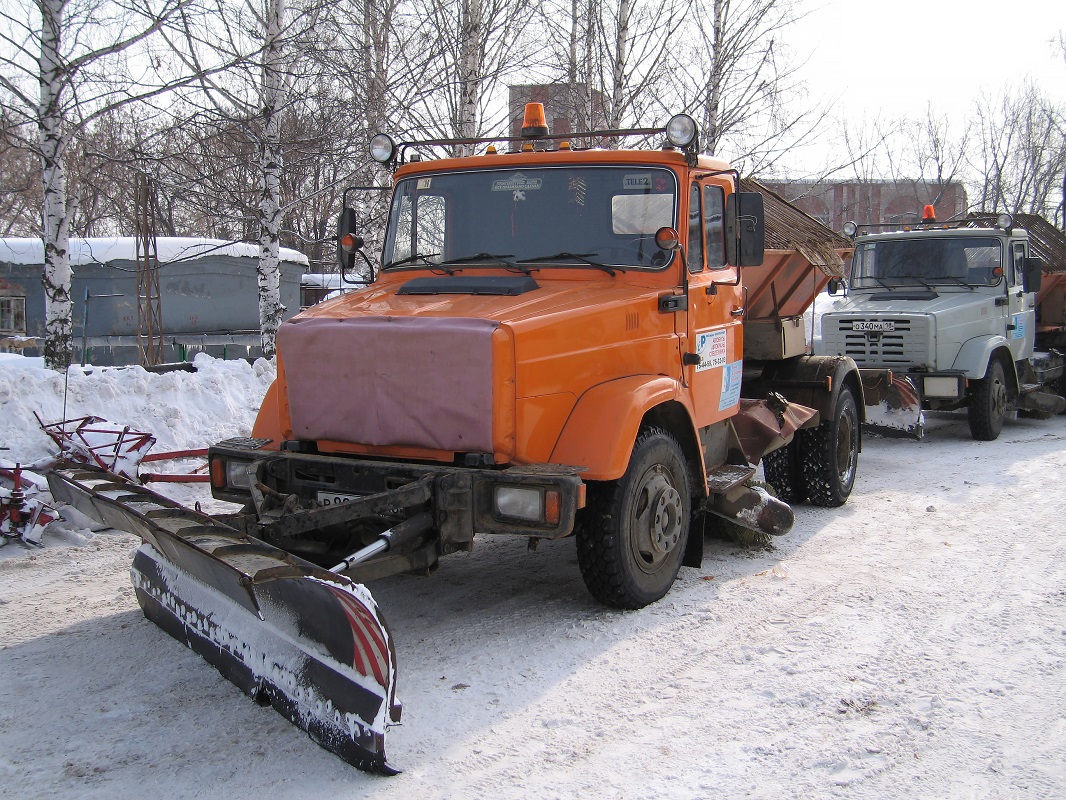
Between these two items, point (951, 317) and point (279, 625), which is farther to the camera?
point (951, 317)

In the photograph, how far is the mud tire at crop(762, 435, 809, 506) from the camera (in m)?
7.91

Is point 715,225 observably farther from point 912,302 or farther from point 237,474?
point 912,302

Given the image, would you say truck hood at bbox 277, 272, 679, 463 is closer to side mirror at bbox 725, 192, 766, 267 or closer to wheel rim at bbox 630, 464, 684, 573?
wheel rim at bbox 630, 464, 684, 573

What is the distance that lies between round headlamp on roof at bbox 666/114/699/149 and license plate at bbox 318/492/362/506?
270 centimetres

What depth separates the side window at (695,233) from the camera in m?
5.57

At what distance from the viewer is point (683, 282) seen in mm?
5496

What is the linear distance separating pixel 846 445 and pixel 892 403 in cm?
219

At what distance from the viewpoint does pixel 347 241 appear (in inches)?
240

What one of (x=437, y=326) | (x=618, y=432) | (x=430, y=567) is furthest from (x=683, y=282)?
(x=430, y=567)

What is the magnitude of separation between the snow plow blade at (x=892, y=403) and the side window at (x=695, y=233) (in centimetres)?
485

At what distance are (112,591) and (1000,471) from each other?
8045 mm

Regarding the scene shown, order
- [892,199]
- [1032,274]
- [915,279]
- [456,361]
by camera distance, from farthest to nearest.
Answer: [892,199]
[915,279]
[1032,274]
[456,361]

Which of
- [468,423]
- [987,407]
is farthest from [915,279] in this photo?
[468,423]

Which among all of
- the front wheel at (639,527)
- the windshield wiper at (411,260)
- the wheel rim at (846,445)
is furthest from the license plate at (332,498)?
the wheel rim at (846,445)
